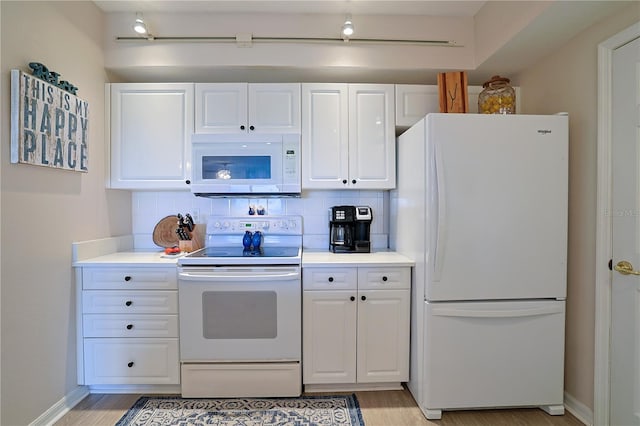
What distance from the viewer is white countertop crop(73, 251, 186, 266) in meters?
2.02

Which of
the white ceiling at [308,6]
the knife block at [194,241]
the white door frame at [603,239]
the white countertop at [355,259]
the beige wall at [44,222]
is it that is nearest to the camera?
the beige wall at [44,222]

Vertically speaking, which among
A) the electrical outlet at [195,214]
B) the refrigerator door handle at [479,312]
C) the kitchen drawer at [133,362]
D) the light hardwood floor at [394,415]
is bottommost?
the light hardwood floor at [394,415]

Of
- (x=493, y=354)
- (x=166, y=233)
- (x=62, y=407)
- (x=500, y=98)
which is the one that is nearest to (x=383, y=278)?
(x=493, y=354)

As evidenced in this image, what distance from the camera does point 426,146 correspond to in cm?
187

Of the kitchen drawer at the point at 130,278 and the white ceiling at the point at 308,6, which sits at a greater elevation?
the white ceiling at the point at 308,6

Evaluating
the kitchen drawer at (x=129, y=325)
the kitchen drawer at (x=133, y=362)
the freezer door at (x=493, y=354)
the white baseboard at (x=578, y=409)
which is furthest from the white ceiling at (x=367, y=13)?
the white baseboard at (x=578, y=409)

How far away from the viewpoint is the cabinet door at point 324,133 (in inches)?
93.3

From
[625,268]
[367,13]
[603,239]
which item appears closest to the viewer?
[625,268]

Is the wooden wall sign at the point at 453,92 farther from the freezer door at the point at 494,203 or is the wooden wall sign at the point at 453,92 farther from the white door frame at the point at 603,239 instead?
the white door frame at the point at 603,239

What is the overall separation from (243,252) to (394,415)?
1.40 m

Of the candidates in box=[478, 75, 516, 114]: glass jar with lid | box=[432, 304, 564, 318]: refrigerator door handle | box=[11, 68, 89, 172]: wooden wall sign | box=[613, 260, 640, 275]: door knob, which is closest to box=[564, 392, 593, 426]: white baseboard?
box=[432, 304, 564, 318]: refrigerator door handle

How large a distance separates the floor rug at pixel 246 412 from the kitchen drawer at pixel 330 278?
2.33ft

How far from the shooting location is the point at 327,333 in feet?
6.81

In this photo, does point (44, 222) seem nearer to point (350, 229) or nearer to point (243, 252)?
point (243, 252)
